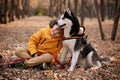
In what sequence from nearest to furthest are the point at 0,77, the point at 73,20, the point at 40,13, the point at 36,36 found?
the point at 0,77, the point at 73,20, the point at 36,36, the point at 40,13

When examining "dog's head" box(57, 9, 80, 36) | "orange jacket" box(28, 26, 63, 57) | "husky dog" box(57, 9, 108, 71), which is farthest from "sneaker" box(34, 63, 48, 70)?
"dog's head" box(57, 9, 80, 36)

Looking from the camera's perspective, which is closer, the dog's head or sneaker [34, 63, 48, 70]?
the dog's head

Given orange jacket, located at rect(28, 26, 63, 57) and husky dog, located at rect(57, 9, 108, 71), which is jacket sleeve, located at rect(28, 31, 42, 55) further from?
husky dog, located at rect(57, 9, 108, 71)

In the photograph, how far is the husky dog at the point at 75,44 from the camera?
702cm

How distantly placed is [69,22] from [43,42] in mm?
1015

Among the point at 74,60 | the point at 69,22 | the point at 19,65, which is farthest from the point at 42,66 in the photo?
the point at 69,22

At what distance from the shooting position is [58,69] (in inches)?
302

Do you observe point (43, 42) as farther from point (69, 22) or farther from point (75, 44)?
point (69, 22)

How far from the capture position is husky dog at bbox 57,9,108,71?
7.02 m

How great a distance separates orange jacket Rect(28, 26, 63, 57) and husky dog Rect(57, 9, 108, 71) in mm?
288

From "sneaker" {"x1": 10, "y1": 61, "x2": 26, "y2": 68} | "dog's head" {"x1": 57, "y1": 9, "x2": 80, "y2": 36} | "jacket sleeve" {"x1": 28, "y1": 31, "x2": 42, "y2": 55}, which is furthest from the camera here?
"jacket sleeve" {"x1": 28, "y1": 31, "x2": 42, "y2": 55}

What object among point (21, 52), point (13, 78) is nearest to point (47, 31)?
point (21, 52)

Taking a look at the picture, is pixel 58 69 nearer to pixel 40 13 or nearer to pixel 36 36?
pixel 36 36

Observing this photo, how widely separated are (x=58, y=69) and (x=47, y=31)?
1.05m
